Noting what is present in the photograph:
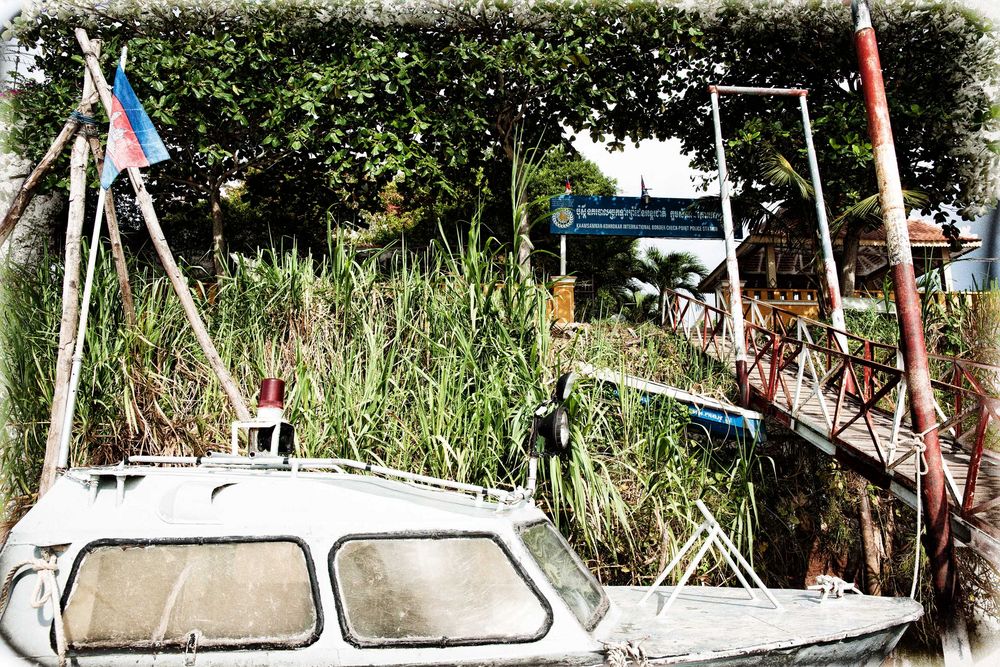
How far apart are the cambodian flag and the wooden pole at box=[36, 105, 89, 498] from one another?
0.19m

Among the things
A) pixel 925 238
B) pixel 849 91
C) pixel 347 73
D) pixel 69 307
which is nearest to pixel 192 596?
pixel 69 307

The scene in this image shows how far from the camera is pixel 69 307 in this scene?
17.7 feet

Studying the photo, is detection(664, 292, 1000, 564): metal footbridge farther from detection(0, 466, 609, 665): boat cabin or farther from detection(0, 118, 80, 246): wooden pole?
detection(0, 118, 80, 246): wooden pole

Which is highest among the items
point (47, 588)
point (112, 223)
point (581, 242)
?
point (581, 242)

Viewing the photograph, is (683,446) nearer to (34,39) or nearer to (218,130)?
(218,130)

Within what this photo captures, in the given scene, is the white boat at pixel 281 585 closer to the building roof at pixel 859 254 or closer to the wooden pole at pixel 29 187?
the wooden pole at pixel 29 187

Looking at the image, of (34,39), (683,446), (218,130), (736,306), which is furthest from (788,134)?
(34,39)

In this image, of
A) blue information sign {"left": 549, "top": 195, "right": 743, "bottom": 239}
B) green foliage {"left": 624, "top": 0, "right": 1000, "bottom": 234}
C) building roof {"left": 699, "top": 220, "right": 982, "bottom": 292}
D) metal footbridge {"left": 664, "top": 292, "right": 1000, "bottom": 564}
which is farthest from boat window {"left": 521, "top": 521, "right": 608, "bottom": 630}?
building roof {"left": 699, "top": 220, "right": 982, "bottom": 292}

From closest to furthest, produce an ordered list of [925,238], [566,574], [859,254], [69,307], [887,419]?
[566,574] < [69,307] < [887,419] < [925,238] < [859,254]

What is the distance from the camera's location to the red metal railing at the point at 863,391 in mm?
5270

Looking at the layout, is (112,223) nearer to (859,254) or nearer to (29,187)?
(29,187)

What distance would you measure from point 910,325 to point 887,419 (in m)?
2.37

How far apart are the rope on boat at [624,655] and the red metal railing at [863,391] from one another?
10.4 feet

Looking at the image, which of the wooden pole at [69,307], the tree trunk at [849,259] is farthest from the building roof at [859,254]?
the wooden pole at [69,307]
